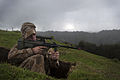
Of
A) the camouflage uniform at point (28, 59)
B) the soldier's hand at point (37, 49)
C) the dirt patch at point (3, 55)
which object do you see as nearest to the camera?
the camouflage uniform at point (28, 59)

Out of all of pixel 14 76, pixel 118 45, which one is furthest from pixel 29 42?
pixel 118 45

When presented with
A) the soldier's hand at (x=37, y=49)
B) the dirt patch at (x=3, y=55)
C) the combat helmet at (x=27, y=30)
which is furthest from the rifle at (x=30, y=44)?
the dirt patch at (x=3, y=55)

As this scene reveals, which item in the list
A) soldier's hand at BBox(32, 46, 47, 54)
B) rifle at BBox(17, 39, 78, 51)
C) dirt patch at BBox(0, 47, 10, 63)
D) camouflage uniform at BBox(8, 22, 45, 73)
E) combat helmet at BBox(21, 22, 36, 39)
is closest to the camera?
camouflage uniform at BBox(8, 22, 45, 73)

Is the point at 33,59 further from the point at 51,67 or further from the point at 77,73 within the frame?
the point at 77,73

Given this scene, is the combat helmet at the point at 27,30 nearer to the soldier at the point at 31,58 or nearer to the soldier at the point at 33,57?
the soldier at the point at 33,57

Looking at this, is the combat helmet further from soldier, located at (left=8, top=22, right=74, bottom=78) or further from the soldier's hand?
the soldier's hand

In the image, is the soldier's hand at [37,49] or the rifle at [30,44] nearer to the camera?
the soldier's hand at [37,49]

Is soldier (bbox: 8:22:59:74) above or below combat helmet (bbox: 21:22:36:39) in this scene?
below

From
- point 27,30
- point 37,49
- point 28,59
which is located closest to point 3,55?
point 27,30

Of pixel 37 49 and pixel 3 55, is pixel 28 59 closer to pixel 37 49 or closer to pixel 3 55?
pixel 37 49

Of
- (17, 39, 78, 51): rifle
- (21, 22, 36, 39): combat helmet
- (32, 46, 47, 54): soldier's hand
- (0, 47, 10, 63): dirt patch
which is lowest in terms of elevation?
(0, 47, 10, 63): dirt patch

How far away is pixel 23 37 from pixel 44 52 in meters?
1.64

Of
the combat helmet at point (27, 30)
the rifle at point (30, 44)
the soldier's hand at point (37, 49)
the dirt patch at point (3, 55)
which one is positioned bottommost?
the dirt patch at point (3, 55)

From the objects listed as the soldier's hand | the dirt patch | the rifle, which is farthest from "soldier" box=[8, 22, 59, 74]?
the dirt patch
